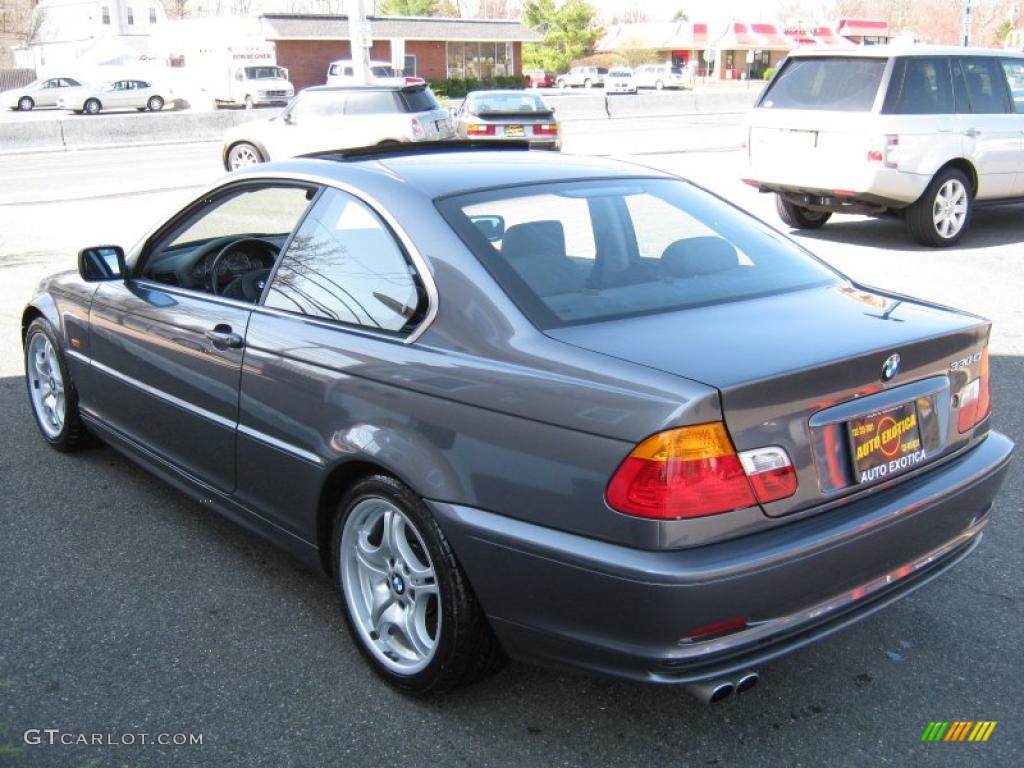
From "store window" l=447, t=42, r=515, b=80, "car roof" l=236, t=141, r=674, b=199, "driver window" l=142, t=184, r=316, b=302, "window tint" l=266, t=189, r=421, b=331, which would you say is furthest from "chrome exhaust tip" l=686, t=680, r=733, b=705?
"store window" l=447, t=42, r=515, b=80

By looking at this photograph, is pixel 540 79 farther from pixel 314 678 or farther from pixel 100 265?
pixel 314 678

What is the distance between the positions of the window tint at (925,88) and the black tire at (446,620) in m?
8.86

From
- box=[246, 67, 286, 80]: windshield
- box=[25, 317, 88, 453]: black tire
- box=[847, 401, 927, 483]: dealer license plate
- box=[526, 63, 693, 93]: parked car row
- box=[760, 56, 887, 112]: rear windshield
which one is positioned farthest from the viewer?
box=[526, 63, 693, 93]: parked car row

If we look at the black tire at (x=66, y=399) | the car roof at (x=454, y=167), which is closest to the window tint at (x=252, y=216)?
the car roof at (x=454, y=167)

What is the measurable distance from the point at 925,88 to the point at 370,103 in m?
10.7

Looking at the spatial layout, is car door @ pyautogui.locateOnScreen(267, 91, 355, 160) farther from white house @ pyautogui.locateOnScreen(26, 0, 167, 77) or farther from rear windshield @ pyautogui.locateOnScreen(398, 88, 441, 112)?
white house @ pyautogui.locateOnScreen(26, 0, 167, 77)

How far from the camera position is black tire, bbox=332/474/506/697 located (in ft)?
9.61

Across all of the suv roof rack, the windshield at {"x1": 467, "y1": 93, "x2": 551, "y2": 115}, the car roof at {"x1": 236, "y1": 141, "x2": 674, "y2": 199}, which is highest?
the suv roof rack

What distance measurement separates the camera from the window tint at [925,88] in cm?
1039

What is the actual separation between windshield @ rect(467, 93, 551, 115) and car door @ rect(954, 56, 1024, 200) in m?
11.2

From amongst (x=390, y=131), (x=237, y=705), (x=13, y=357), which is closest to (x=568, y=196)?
(x=237, y=705)

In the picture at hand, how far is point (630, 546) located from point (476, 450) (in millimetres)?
514

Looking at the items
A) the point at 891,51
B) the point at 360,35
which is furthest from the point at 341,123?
Answer: the point at 891,51

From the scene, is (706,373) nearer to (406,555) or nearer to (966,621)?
(406,555)
